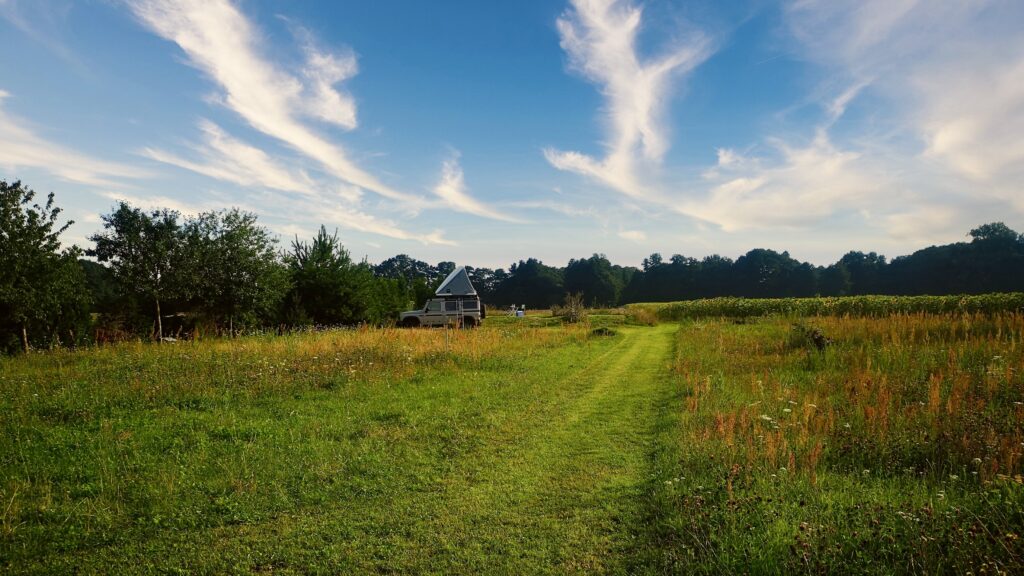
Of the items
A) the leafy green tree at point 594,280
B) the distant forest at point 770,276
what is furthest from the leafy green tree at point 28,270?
the leafy green tree at point 594,280

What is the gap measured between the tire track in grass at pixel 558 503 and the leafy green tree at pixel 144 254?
18822 millimetres

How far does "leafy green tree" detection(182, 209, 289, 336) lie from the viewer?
64.7 feet

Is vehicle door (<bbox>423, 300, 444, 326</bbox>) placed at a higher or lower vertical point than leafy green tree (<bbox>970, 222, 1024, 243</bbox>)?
lower

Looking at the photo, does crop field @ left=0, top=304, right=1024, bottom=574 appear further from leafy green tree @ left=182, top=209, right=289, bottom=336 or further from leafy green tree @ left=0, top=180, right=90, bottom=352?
leafy green tree @ left=182, top=209, right=289, bottom=336

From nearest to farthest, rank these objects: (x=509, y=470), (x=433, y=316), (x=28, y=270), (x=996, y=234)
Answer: (x=509, y=470), (x=28, y=270), (x=433, y=316), (x=996, y=234)

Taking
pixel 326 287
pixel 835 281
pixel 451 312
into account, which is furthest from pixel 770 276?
pixel 326 287

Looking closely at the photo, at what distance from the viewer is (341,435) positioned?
22.2ft

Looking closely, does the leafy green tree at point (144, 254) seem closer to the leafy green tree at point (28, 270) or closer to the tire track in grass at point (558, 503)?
the leafy green tree at point (28, 270)

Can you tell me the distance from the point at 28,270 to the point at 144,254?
14.3 ft

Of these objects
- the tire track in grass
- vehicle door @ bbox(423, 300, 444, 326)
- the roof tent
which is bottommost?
the tire track in grass

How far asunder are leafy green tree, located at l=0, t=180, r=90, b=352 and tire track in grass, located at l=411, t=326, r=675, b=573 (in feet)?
55.7

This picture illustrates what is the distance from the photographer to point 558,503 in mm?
4703

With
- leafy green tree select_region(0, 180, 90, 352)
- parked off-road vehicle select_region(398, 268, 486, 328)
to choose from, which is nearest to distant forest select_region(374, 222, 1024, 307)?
parked off-road vehicle select_region(398, 268, 486, 328)

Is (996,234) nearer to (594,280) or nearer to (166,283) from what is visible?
(594,280)
